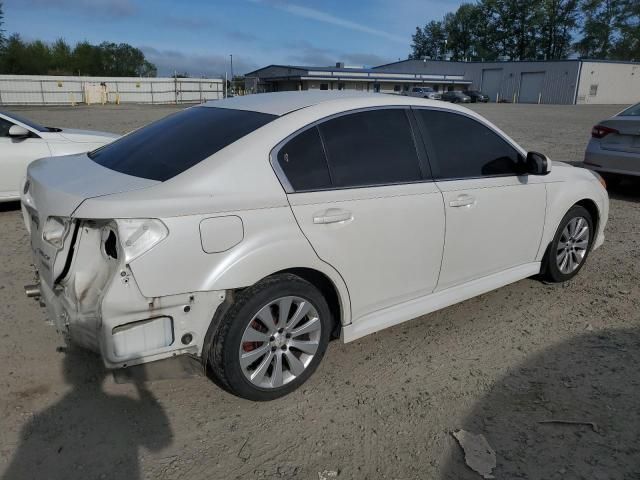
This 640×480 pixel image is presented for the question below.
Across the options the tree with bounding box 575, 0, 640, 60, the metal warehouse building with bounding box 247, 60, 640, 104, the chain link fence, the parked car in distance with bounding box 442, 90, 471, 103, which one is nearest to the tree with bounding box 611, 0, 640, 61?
the tree with bounding box 575, 0, 640, 60

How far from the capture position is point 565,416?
2.93m

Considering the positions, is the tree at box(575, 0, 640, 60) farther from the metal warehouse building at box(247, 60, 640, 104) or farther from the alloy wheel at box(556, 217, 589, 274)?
the alloy wheel at box(556, 217, 589, 274)

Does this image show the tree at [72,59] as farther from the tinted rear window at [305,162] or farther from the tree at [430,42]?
the tinted rear window at [305,162]

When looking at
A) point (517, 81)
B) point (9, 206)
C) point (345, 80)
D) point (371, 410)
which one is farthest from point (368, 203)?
point (517, 81)

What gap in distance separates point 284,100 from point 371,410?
6.63ft

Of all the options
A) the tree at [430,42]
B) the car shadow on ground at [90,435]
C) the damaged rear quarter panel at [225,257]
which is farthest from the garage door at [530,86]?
the car shadow on ground at [90,435]

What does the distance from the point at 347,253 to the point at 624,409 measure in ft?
5.98

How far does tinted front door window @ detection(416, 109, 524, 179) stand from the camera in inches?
142

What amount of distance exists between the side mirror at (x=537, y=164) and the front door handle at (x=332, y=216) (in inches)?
71.5

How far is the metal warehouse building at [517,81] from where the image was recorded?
2226 inches

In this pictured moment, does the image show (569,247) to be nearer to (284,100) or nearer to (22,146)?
(284,100)

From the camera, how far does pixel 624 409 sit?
2.98 metres

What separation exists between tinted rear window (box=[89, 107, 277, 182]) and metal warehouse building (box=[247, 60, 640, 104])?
54.5m

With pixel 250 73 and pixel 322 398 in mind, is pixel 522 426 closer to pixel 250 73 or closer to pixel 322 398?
pixel 322 398
